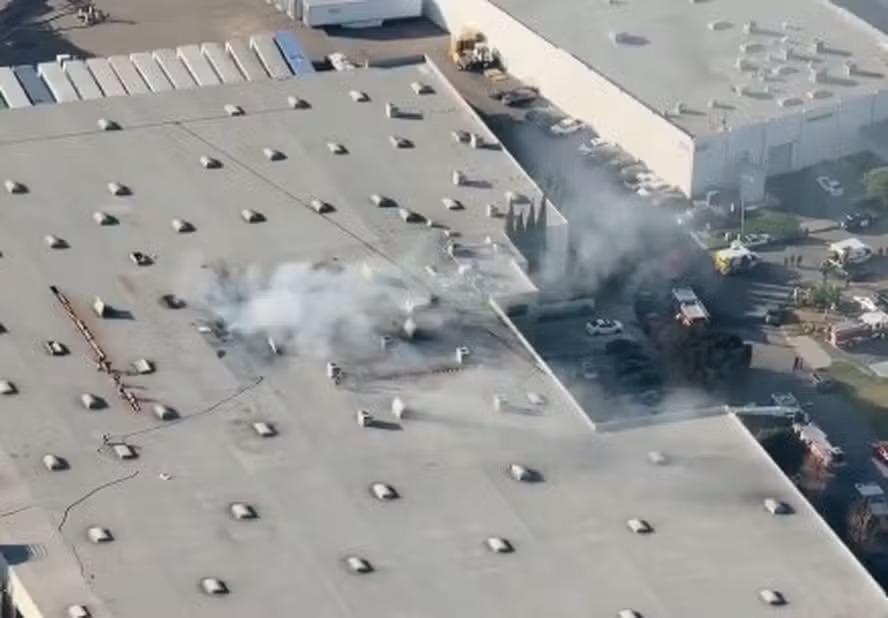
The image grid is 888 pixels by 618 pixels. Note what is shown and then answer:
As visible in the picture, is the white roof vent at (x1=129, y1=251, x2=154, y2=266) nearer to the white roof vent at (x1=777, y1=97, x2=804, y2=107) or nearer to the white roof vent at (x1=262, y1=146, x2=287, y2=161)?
the white roof vent at (x1=262, y1=146, x2=287, y2=161)

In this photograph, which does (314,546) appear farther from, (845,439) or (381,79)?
(381,79)

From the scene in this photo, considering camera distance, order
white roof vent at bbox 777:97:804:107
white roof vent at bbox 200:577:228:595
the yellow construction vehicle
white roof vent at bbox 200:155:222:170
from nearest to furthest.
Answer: white roof vent at bbox 200:577:228:595 < white roof vent at bbox 200:155:222:170 < white roof vent at bbox 777:97:804:107 < the yellow construction vehicle

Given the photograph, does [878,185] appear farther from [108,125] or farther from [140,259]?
[140,259]

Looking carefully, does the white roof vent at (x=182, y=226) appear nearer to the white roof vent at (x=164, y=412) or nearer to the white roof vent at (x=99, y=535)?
the white roof vent at (x=164, y=412)

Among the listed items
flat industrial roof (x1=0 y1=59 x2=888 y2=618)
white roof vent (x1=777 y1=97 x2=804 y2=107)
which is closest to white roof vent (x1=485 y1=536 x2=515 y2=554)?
flat industrial roof (x1=0 y1=59 x2=888 y2=618)

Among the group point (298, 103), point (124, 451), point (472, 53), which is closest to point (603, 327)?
point (298, 103)

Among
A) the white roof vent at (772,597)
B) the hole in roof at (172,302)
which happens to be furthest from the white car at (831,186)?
the white roof vent at (772,597)

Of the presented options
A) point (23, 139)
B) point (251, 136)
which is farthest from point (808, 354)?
point (23, 139)
